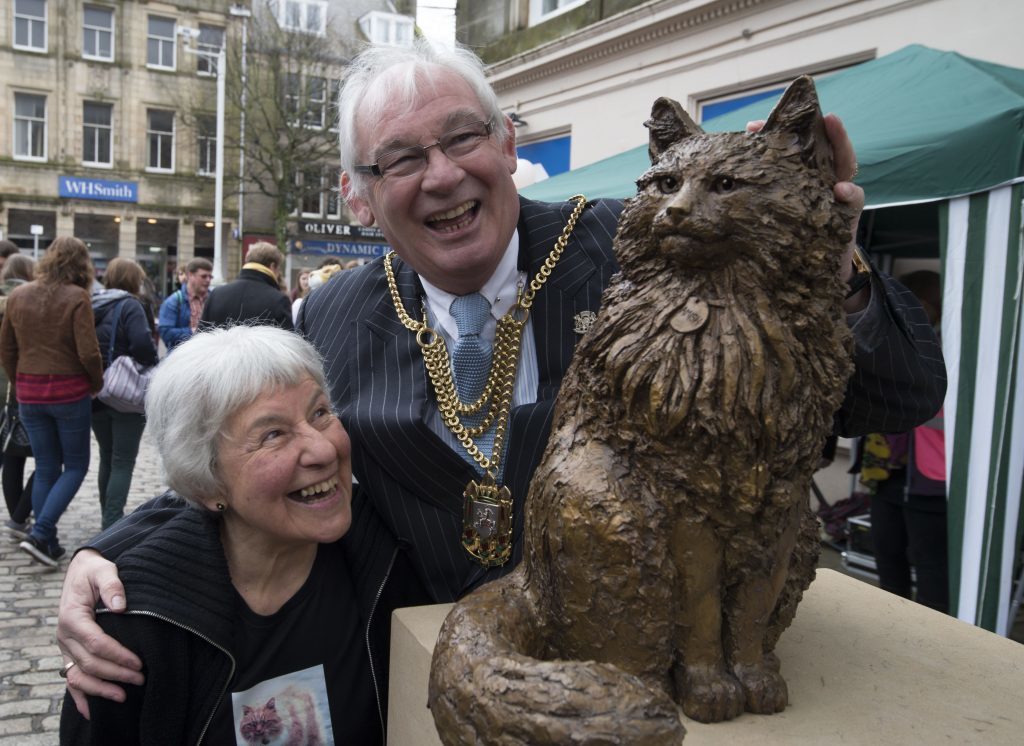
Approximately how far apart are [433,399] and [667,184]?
89cm

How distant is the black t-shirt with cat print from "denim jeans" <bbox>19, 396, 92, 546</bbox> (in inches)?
Answer: 154

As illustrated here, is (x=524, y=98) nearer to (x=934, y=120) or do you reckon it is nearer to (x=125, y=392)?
(x=125, y=392)

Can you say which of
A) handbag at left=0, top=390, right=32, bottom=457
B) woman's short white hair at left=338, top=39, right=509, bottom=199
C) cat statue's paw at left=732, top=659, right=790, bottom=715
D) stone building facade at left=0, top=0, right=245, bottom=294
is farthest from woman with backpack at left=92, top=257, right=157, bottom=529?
stone building facade at left=0, top=0, right=245, bottom=294

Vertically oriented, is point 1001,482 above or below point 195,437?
below

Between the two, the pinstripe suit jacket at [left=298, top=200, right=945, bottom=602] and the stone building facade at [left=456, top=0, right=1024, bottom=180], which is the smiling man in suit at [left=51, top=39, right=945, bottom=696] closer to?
the pinstripe suit jacket at [left=298, top=200, right=945, bottom=602]

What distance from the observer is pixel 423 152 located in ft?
6.21

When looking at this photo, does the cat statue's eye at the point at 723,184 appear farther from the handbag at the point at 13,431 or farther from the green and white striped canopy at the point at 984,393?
the handbag at the point at 13,431

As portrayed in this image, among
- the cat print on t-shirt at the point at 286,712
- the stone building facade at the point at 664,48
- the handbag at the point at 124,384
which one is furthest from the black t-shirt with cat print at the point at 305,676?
the stone building facade at the point at 664,48

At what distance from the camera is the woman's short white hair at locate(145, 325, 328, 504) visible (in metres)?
1.88

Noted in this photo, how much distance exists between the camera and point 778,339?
1.34m

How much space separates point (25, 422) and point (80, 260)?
1.10m

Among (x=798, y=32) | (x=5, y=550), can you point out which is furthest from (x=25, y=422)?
(x=798, y=32)

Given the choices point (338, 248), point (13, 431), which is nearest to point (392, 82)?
point (13, 431)

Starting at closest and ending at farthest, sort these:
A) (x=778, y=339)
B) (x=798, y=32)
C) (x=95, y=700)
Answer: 1. (x=778, y=339)
2. (x=95, y=700)
3. (x=798, y=32)
